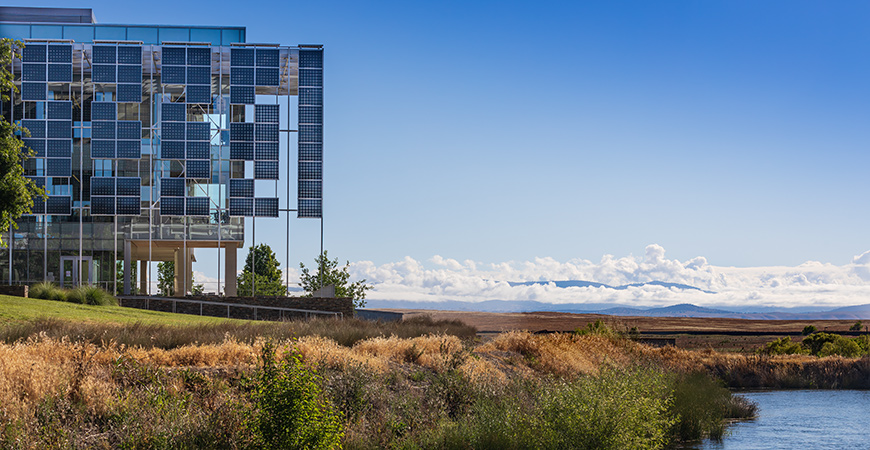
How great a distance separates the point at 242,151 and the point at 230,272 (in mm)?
8080

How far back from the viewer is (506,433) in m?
13.5

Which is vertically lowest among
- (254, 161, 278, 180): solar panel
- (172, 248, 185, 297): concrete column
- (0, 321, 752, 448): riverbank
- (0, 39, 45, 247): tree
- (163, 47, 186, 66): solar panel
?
(0, 321, 752, 448): riverbank

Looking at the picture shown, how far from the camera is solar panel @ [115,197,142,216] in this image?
1967 inches

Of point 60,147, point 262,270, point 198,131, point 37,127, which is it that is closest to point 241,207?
point 198,131

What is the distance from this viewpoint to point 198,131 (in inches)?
2015

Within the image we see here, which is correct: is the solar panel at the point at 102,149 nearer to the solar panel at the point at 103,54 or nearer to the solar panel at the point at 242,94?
the solar panel at the point at 103,54

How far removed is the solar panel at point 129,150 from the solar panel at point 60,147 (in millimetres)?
3152

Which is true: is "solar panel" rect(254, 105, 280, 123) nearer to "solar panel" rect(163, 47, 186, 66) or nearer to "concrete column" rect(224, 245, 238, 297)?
"solar panel" rect(163, 47, 186, 66)

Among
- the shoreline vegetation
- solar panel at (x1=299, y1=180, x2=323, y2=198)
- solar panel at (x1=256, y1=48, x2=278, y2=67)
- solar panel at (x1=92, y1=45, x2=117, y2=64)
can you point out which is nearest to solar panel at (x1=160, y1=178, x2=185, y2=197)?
solar panel at (x1=299, y1=180, x2=323, y2=198)

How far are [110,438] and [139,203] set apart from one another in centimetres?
4200

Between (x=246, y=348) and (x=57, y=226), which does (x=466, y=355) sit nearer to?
(x=246, y=348)

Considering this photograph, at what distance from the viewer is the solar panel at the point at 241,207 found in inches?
1990

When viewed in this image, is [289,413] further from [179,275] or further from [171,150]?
[179,275]

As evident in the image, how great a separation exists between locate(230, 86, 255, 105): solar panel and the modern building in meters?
0.08
